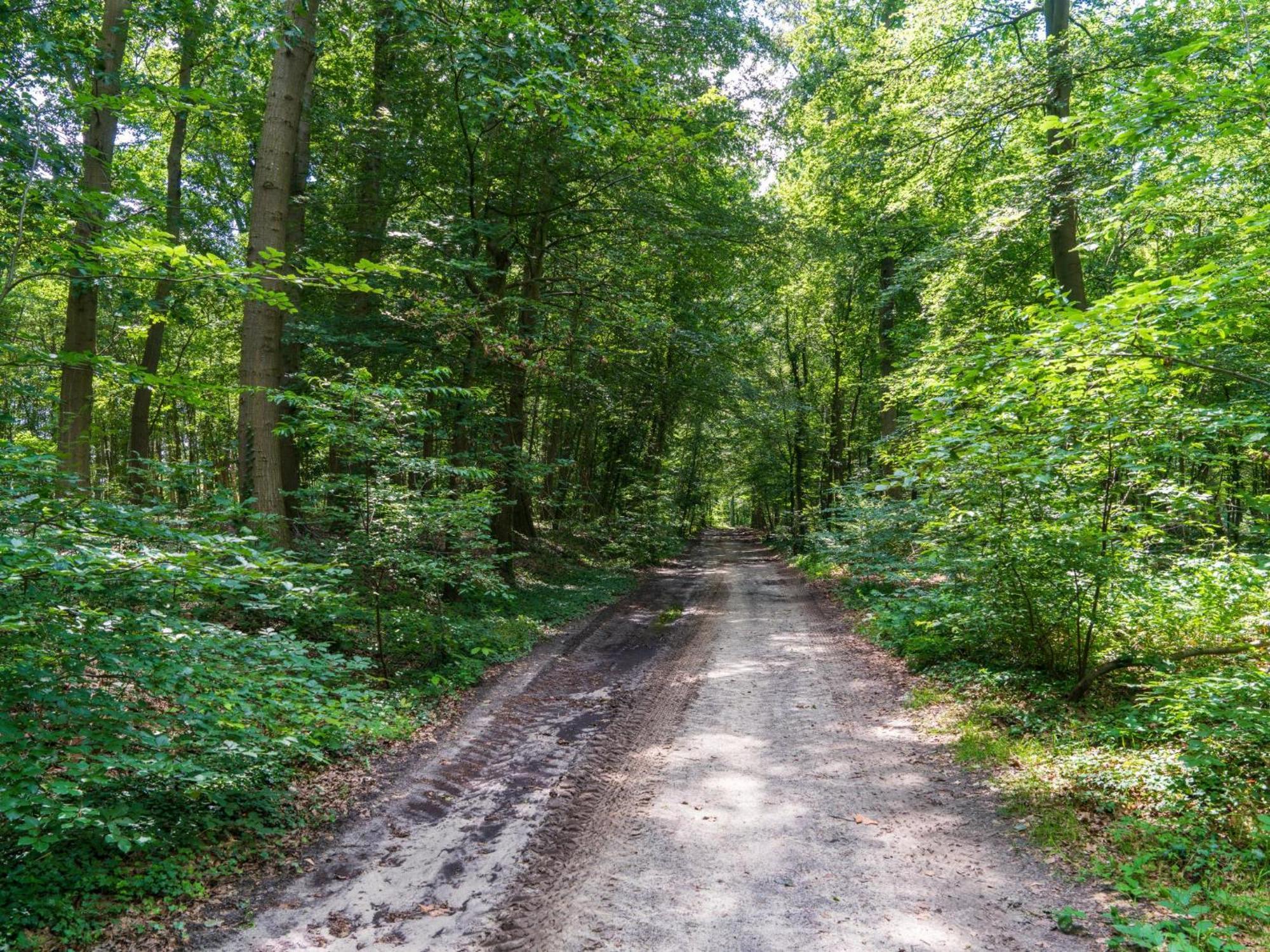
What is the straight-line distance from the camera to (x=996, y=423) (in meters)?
5.61

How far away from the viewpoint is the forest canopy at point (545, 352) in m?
3.70

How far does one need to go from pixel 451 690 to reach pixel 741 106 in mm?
12481

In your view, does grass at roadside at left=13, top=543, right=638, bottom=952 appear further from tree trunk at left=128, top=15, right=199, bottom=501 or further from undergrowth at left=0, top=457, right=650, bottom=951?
tree trunk at left=128, top=15, right=199, bottom=501

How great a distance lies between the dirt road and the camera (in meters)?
3.31

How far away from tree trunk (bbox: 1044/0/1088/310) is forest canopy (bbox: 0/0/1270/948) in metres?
0.09

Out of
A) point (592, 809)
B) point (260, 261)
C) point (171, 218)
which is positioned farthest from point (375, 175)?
point (592, 809)

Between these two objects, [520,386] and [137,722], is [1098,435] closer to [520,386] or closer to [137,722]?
[137,722]

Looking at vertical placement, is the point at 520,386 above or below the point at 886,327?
below

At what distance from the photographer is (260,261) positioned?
6617 millimetres

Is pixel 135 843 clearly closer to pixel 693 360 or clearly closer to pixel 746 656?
pixel 746 656

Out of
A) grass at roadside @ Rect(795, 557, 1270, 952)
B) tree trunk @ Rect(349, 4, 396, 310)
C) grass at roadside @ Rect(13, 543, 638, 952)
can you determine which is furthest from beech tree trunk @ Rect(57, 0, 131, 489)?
grass at roadside @ Rect(795, 557, 1270, 952)

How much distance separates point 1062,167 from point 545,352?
857 centimetres

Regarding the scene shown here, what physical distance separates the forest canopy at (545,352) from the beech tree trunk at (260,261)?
1.8 inches

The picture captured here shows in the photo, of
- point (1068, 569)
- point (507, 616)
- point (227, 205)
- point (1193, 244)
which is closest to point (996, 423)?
point (1068, 569)
